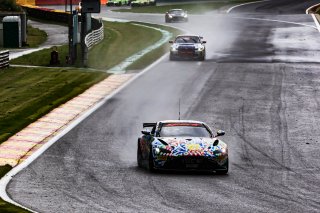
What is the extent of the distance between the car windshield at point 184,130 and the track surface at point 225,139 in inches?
47.7

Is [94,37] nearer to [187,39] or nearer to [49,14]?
[187,39]

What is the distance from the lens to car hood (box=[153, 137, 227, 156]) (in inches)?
938

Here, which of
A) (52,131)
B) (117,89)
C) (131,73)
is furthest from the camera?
(131,73)

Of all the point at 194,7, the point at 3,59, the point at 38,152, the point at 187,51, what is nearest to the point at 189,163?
the point at 38,152

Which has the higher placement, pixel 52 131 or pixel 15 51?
pixel 52 131

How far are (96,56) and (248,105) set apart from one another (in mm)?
23542

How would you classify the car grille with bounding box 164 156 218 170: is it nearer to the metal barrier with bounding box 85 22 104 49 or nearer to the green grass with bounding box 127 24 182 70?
the green grass with bounding box 127 24 182 70

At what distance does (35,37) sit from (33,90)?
38373 mm

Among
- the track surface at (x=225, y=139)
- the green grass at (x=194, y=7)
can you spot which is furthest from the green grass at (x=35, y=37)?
the green grass at (x=194, y=7)

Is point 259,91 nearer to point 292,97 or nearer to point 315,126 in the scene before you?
point 292,97

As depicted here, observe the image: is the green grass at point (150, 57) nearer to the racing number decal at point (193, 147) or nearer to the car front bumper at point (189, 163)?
the racing number decal at point (193, 147)

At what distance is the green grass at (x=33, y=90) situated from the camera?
34384mm

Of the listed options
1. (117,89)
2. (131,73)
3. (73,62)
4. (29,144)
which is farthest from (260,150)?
(73,62)

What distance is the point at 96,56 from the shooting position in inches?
2387
